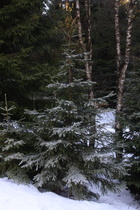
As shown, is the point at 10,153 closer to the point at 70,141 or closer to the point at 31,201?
the point at 31,201

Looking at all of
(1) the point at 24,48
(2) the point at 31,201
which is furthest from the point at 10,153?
(1) the point at 24,48

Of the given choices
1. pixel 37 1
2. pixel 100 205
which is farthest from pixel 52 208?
pixel 37 1

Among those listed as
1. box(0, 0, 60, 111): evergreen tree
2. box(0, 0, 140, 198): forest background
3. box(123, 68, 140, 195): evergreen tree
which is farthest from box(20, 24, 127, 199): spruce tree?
box(0, 0, 60, 111): evergreen tree

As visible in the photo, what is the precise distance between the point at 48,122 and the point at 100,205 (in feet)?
6.80

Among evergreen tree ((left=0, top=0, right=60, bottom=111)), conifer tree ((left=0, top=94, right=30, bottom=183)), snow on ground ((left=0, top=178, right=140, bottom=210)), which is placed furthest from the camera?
evergreen tree ((left=0, top=0, right=60, bottom=111))

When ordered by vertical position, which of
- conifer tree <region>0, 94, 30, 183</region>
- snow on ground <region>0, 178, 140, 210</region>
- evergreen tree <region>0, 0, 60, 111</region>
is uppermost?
evergreen tree <region>0, 0, 60, 111</region>

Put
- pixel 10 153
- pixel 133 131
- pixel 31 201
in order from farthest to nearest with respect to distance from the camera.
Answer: pixel 133 131, pixel 10 153, pixel 31 201

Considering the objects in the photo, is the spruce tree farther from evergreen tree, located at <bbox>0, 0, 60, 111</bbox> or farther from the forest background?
evergreen tree, located at <bbox>0, 0, 60, 111</bbox>

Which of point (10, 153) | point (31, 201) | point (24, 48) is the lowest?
point (31, 201)

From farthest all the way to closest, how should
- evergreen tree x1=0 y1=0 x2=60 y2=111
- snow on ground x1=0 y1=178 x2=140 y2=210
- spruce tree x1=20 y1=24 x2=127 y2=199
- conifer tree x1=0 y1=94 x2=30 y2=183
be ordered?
evergreen tree x1=0 y1=0 x2=60 y2=111 < conifer tree x1=0 y1=94 x2=30 y2=183 < spruce tree x1=20 y1=24 x2=127 y2=199 < snow on ground x1=0 y1=178 x2=140 y2=210

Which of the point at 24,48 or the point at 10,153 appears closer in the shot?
the point at 10,153

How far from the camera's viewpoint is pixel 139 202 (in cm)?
553

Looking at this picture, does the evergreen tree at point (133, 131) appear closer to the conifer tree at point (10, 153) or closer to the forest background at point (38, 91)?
the forest background at point (38, 91)

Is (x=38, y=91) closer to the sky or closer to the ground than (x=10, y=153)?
closer to the sky
